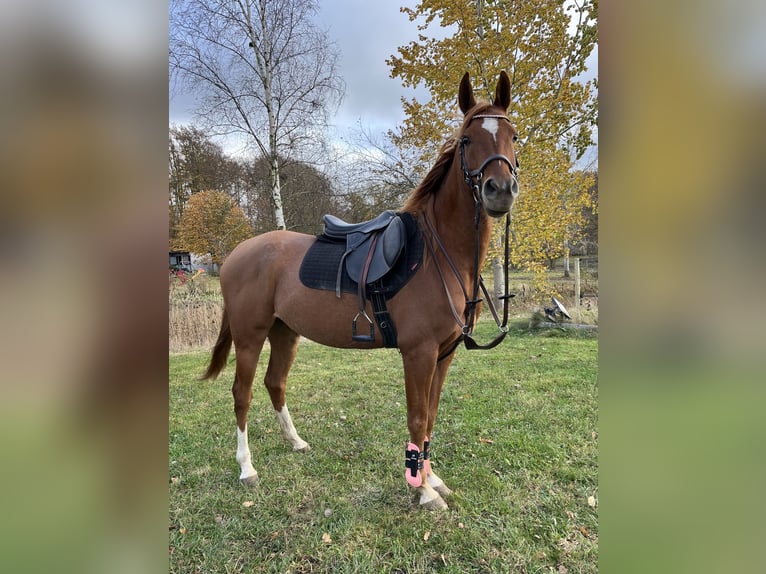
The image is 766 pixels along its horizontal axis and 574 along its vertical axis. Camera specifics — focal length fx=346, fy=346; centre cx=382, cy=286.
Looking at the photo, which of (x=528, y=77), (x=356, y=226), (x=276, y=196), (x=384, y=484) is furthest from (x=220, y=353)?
(x=528, y=77)

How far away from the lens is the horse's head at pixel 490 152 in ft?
6.08

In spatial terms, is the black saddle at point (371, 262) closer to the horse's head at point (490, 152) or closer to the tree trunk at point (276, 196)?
the horse's head at point (490, 152)

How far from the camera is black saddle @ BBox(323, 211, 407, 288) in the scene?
8.03ft

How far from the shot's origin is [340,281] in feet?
8.68

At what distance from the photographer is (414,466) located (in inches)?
92.7

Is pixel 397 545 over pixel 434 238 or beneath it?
beneath

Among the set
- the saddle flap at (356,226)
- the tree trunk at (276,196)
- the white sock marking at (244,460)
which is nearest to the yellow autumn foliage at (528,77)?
the tree trunk at (276,196)

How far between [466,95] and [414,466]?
245 centimetres

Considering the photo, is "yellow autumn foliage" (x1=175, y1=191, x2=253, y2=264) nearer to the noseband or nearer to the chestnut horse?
the chestnut horse

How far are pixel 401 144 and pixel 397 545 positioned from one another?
8677 millimetres
